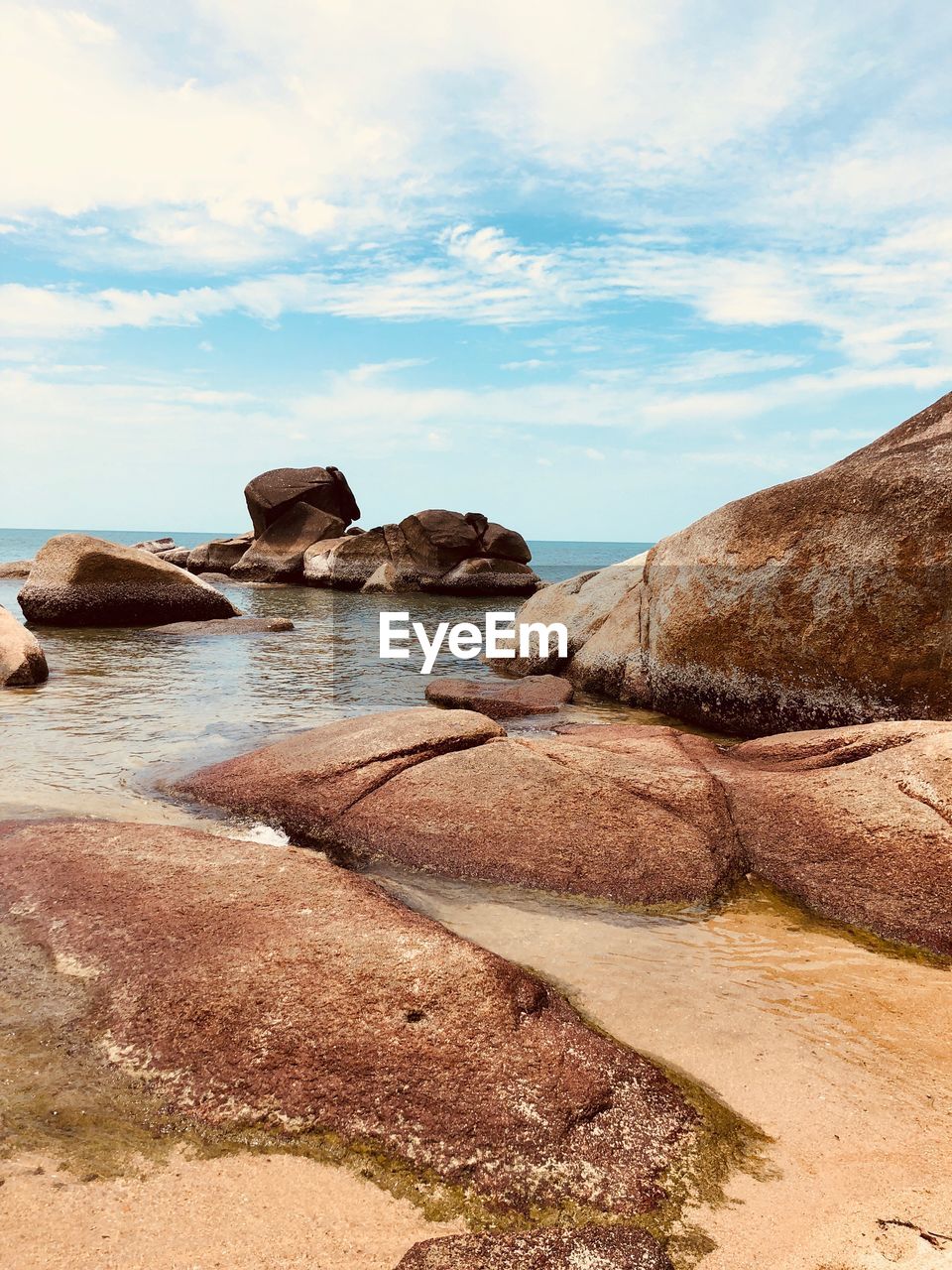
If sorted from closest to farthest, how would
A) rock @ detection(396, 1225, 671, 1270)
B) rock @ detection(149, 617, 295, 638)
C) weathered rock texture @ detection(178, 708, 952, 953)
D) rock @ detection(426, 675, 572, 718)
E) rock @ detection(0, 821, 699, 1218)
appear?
rock @ detection(396, 1225, 671, 1270), rock @ detection(0, 821, 699, 1218), weathered rock texture @ detection(178, 708, 952, 953), rock @ detection(426, 675, 572, 718), rock @ detection(149, 617, 295, 638)

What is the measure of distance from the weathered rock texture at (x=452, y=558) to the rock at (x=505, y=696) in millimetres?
22283

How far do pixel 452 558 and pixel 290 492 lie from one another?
1011 cm

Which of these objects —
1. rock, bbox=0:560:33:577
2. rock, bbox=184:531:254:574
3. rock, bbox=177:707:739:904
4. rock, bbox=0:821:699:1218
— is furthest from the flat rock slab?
rock, bbox=184:531:254:574

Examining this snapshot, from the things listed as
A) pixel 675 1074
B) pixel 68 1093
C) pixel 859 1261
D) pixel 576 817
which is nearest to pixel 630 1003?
pixel 675 1074

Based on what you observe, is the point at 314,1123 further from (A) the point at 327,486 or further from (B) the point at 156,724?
(A) the point at 327,486

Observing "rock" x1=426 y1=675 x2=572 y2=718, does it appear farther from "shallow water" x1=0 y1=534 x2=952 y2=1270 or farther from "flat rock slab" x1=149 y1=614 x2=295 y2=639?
"flat rock slab" x1=149 y1=614 x2=295 y2=639

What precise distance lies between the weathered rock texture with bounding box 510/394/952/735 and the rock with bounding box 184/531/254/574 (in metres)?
36.9

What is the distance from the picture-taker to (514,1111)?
2418 mm

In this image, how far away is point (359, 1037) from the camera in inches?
104

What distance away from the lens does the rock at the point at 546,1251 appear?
1940 millimetres

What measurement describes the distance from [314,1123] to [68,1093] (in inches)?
29.5

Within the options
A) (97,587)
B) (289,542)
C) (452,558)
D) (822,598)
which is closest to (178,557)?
(289,542)

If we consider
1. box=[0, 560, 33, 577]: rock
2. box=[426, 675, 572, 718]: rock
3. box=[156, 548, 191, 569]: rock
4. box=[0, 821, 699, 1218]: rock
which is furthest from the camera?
box=[156, 548, 191, 569]: rock

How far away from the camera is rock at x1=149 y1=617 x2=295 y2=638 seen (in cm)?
1680
